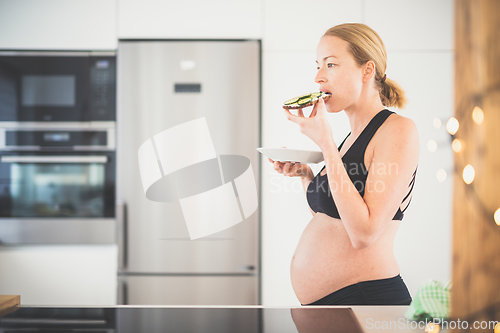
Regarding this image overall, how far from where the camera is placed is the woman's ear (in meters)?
1.13

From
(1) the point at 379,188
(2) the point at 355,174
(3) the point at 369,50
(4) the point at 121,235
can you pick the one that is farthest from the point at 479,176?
(4) the point at 121,235

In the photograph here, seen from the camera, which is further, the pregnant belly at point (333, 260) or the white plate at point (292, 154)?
the white plate at point (292, 154)

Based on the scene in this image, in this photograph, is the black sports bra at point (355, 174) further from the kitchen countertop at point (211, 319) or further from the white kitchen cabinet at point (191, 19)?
the white kitchen cabinet at point (191, 19)

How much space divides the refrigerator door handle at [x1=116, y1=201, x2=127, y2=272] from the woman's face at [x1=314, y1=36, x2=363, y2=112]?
3.64 ft

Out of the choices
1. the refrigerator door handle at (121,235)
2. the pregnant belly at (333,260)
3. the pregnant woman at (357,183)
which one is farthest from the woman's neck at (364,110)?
the refrigerator door handle at (121,235)

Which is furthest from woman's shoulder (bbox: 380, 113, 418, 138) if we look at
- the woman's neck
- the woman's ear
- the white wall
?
the white wall

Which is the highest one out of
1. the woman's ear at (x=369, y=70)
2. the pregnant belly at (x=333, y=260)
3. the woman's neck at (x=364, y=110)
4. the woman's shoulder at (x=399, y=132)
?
the woman's ear at (x=369, y=70)

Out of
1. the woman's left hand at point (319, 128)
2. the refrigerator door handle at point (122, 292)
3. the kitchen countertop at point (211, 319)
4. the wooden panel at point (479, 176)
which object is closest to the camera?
the wooden panel at point (479, 176)

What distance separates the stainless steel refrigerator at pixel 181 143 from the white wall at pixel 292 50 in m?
0.08

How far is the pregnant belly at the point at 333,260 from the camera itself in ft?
3.40

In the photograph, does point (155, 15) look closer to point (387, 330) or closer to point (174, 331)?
point (174, 331)

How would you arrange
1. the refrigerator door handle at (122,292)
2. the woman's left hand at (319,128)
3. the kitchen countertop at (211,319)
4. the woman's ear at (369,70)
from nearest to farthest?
the kitchen countertop at (211,319)
the woman's left hand at (319,128)
the woman's ear at (369,70)
the refrigerator door handle at (122,292)

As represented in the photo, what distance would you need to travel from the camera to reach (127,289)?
170cm

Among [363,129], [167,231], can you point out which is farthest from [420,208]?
[167,231]
